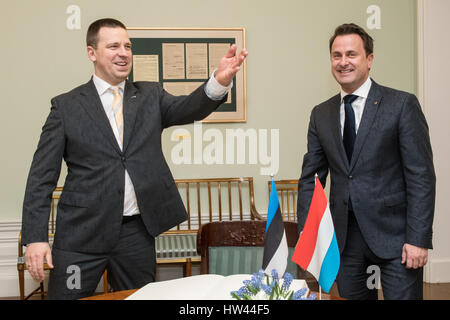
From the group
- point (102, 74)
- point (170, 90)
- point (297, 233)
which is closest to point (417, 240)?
point (297, 233)

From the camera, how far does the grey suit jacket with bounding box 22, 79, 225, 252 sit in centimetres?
204

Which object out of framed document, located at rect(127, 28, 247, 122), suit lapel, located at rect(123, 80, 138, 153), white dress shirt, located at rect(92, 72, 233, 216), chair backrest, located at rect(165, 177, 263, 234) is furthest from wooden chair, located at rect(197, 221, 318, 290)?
framed document, located at rect(127, 28, 247, 122)

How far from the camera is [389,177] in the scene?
2025 millimetres

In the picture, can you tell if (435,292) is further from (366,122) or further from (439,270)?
(366,122)

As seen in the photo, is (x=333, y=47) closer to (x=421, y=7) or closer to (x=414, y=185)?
(x=414, y=185)

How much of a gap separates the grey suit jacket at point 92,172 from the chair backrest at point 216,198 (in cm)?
199

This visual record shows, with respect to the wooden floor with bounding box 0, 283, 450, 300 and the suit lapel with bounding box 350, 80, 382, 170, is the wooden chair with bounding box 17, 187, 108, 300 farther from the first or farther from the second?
the suit lapel with bounding box 350, 80, 382, 170

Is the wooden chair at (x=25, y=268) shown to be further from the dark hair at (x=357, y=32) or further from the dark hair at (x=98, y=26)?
the dark hair at (x=357, y=32)

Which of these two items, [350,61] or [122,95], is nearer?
[350,61]

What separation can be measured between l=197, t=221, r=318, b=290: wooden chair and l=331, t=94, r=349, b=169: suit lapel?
0.40 metres

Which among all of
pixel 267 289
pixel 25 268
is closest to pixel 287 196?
pixel 25 268

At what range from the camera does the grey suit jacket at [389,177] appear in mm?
1946

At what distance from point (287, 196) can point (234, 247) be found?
211 cm

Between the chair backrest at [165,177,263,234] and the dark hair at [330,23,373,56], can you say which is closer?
the dark hair at [330,23,373,56]
